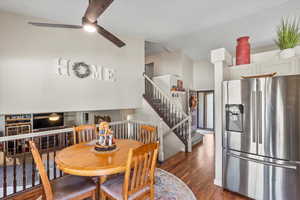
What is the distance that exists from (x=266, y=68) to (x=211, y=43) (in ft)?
10.5

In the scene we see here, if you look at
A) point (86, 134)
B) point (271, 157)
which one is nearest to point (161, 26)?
point (86, 134)

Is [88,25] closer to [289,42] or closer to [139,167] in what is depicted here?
[139,167]

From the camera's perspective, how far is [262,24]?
375 cm

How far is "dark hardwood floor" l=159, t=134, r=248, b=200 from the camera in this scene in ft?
7.62

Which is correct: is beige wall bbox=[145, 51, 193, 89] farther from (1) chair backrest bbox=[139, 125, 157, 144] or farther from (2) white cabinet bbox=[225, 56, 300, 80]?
(1) chair backrest bbox=[139, 125, 157, 144]

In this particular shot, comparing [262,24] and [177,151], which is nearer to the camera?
[262,24]

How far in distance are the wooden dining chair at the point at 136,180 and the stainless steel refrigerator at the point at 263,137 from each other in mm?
1438

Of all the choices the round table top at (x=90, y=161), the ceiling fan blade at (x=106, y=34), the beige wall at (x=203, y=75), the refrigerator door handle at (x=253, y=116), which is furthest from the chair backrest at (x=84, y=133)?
the beige wall at (x=203, y=75)

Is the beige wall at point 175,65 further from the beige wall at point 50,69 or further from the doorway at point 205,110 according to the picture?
the beige wall at point 50,69

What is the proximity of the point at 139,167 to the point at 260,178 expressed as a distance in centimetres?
180

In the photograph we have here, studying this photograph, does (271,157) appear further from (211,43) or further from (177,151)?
(211,43)

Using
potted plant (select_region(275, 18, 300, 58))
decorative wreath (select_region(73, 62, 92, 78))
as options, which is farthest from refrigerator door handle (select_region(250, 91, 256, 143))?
decorative wreath (select_region(73, 62, 92, 78))

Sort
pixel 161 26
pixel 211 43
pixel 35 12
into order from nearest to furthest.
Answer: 1. pixel 35 12
2. pixel 161 26
3. pixel 211 43

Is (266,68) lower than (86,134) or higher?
higher
